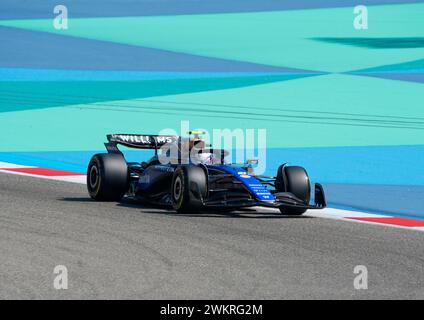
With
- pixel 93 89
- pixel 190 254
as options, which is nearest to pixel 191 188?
pixel 190 254

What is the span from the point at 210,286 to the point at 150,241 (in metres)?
2.11

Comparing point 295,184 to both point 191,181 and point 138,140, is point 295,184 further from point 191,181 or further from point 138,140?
point 138,140

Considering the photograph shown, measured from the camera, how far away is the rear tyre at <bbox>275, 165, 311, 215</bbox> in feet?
42.8

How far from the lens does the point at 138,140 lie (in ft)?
Result: 47.4

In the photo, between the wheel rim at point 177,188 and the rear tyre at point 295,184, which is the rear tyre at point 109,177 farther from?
the rear tyre at point 295,184

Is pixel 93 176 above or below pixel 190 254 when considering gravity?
above

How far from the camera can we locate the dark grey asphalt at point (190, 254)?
8594mm

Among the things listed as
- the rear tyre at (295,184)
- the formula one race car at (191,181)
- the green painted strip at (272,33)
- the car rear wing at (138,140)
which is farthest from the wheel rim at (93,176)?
the green painted strip at (272,33)

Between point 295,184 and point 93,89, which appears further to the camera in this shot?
point 93,89

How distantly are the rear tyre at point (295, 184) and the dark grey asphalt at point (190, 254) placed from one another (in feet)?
0.97

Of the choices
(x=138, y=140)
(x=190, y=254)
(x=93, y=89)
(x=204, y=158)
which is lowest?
(x=190, y=254)

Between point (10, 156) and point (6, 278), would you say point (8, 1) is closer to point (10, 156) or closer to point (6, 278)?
point (10, 156)

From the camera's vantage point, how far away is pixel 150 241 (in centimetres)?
1072

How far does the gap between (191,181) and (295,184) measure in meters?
1.29
